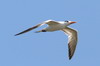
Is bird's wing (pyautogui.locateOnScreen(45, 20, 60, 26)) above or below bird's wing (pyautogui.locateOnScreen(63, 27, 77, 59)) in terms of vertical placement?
above

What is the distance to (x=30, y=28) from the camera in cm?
2492

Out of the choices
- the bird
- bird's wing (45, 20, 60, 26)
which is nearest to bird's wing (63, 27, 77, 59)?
the bird

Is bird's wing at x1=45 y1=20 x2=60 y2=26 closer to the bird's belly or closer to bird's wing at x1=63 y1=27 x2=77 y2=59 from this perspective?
the bird's belly

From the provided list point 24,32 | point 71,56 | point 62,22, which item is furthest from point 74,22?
point 24,32

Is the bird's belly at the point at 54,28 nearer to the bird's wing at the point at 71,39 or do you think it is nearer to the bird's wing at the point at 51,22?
the bird's wing at the point at 51,22

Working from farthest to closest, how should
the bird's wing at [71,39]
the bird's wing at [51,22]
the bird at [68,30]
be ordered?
1. the bird's wing at [71,39]
2. the bird at [68,30]
3. the bird's wing at [51,22]

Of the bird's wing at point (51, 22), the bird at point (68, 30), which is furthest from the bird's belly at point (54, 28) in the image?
the bird's wing at point (51, 22)

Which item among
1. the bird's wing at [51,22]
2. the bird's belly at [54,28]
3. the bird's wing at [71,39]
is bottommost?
the bird's wing at [71,39]

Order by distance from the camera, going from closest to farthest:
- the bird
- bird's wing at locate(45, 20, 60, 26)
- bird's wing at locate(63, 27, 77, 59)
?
bird's wing at locate(45, 20, 60, 26)
the bird
bird's wing at locate(63, 27, 77, 59)

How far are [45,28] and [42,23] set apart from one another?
2025 mm

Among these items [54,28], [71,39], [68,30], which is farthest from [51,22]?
[71,39]

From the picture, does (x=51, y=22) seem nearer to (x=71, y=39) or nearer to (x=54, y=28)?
(x=54, y=28)

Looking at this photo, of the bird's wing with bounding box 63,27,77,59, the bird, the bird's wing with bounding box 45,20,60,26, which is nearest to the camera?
the bird's wing with bounding box 45,20,60,26

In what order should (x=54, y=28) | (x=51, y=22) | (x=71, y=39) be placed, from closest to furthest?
(x=51, y=22)
(x=54, y=28)
(x=71, y=39)
